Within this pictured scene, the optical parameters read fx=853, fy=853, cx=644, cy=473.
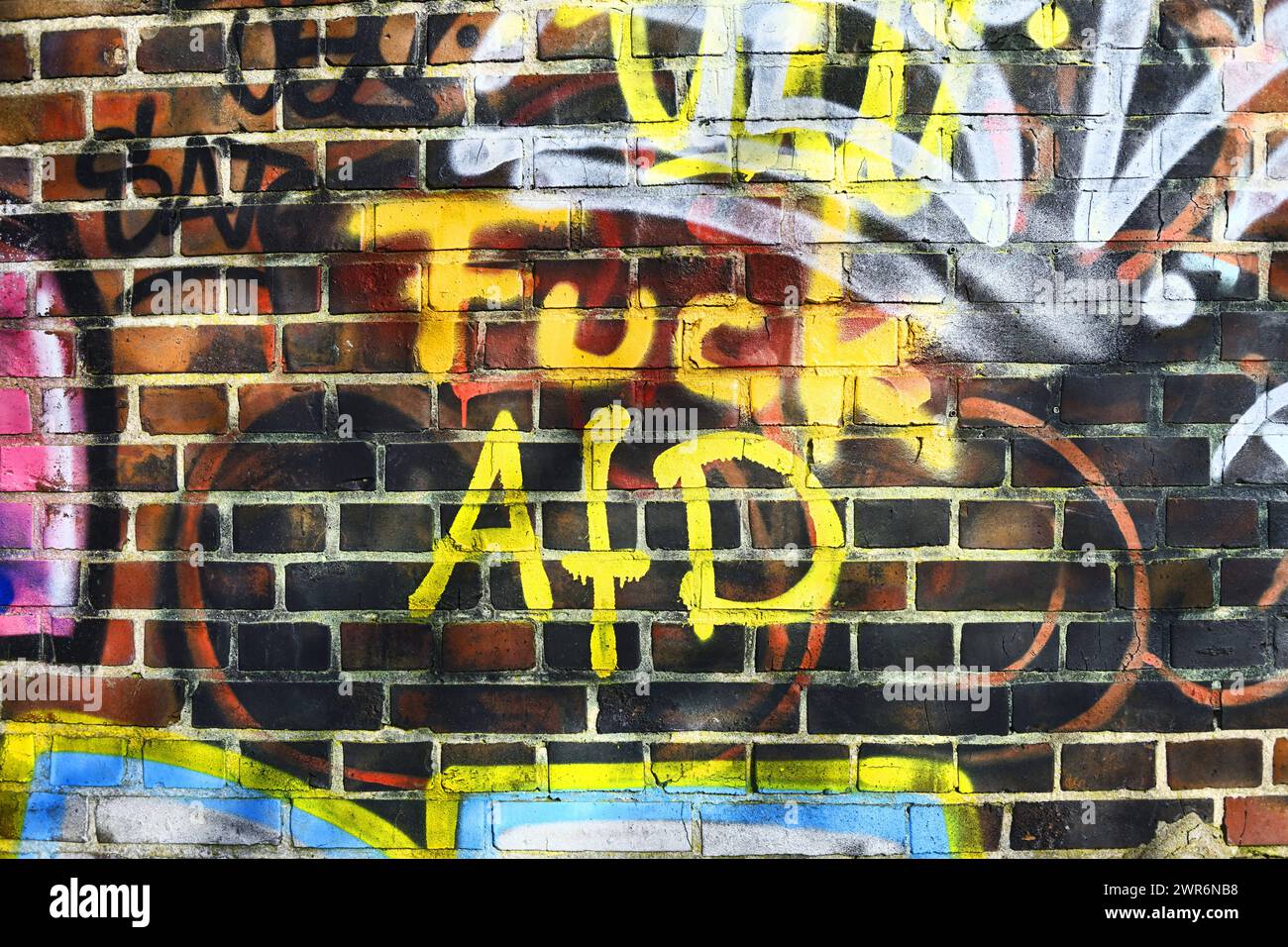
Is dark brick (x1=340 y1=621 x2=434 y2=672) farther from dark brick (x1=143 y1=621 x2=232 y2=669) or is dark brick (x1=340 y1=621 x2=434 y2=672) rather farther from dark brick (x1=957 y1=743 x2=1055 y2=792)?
dark brick (x1=957 y1=743 x2=1055 y2=792)

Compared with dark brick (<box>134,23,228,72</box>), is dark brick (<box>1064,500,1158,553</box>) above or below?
below

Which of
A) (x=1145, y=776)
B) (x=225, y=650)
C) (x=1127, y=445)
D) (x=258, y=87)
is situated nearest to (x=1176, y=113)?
(x=1127, y=445)

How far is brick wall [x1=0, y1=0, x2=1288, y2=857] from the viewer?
123 centimetres

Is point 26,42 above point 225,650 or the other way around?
above

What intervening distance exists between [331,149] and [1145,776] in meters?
1.51

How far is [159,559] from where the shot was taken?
128 centimetres

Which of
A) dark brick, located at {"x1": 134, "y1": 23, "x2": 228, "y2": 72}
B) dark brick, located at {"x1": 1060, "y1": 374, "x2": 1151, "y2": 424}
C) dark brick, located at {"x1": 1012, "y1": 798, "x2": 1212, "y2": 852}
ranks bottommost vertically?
dark brick, located at {"x1": 1012, "y1": 798, "x2": 1212, "y2": 852}

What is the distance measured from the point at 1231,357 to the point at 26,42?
184 centimetres

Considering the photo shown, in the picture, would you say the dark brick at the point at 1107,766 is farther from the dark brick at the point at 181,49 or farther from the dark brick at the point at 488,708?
the dark brick at the point at 181,49

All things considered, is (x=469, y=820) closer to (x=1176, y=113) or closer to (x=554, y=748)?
(x=554, y=748)

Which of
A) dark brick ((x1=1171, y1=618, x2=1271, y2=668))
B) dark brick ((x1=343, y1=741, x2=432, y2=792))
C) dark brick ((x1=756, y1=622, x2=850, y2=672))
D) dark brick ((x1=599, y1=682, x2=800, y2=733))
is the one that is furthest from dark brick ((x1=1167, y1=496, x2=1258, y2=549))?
dark brick ((x1=343, y1=741, x2=432, y2=792))

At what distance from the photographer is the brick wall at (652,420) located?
4.03 ft

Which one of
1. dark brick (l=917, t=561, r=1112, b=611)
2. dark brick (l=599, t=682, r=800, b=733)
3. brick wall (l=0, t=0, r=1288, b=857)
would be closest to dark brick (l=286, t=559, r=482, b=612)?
brick wall (l=0, t=0, r=1288, b=857)
